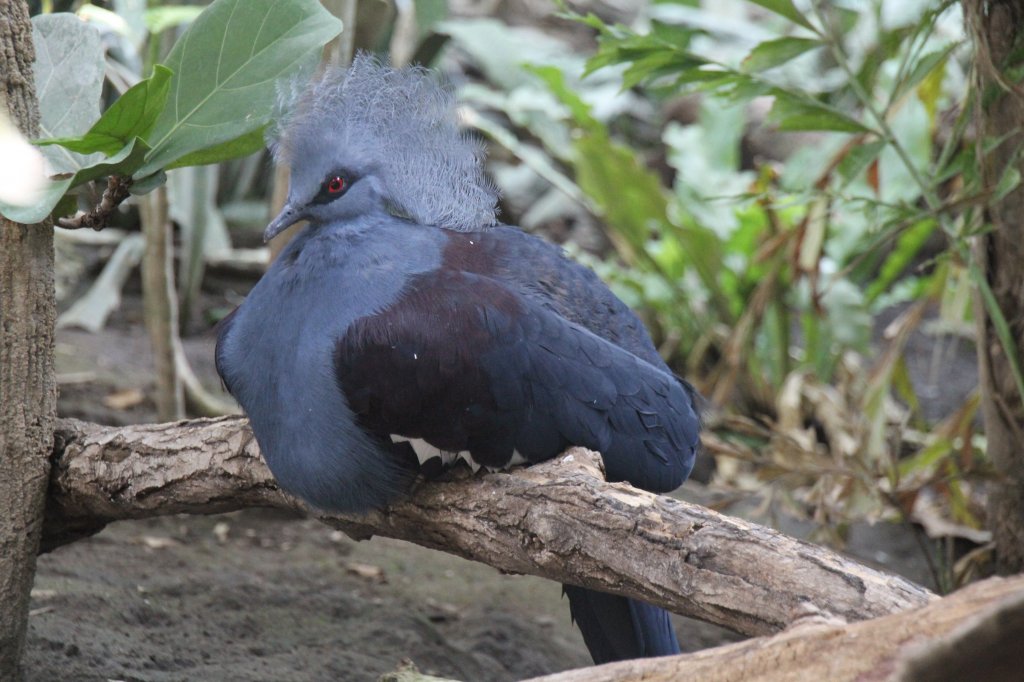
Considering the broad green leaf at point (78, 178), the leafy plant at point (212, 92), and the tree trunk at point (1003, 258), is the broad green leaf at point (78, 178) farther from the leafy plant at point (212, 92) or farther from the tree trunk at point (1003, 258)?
the tree trunk at point (1003, 258)

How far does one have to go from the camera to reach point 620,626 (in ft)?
5.56

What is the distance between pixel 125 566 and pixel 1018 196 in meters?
2.09

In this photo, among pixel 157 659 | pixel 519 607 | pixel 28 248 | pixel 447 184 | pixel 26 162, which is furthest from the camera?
pixel 519 607

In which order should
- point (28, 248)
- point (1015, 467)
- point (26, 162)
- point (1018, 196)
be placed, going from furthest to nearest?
1. point (1015, 467)
2. point (1018, 196)
3. point (28, 248)
4. point (26, 162)

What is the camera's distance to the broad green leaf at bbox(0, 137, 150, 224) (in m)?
1.41

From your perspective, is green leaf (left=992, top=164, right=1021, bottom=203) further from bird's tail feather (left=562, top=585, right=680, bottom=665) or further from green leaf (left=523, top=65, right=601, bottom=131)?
green leaf (left=523, top=65, right=601, bottom=131)

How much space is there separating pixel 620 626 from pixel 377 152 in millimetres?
875

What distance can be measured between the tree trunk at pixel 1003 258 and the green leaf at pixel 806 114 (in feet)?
0.79

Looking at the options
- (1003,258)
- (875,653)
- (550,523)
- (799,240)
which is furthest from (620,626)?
(799,240)

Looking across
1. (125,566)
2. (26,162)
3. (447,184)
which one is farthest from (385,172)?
(125,566)

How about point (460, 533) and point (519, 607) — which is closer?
point (460, 533)

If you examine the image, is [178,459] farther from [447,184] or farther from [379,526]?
[447,184]

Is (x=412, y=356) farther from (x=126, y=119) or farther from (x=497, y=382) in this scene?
(x=126, y=119)

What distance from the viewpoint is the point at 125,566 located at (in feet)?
7.61
